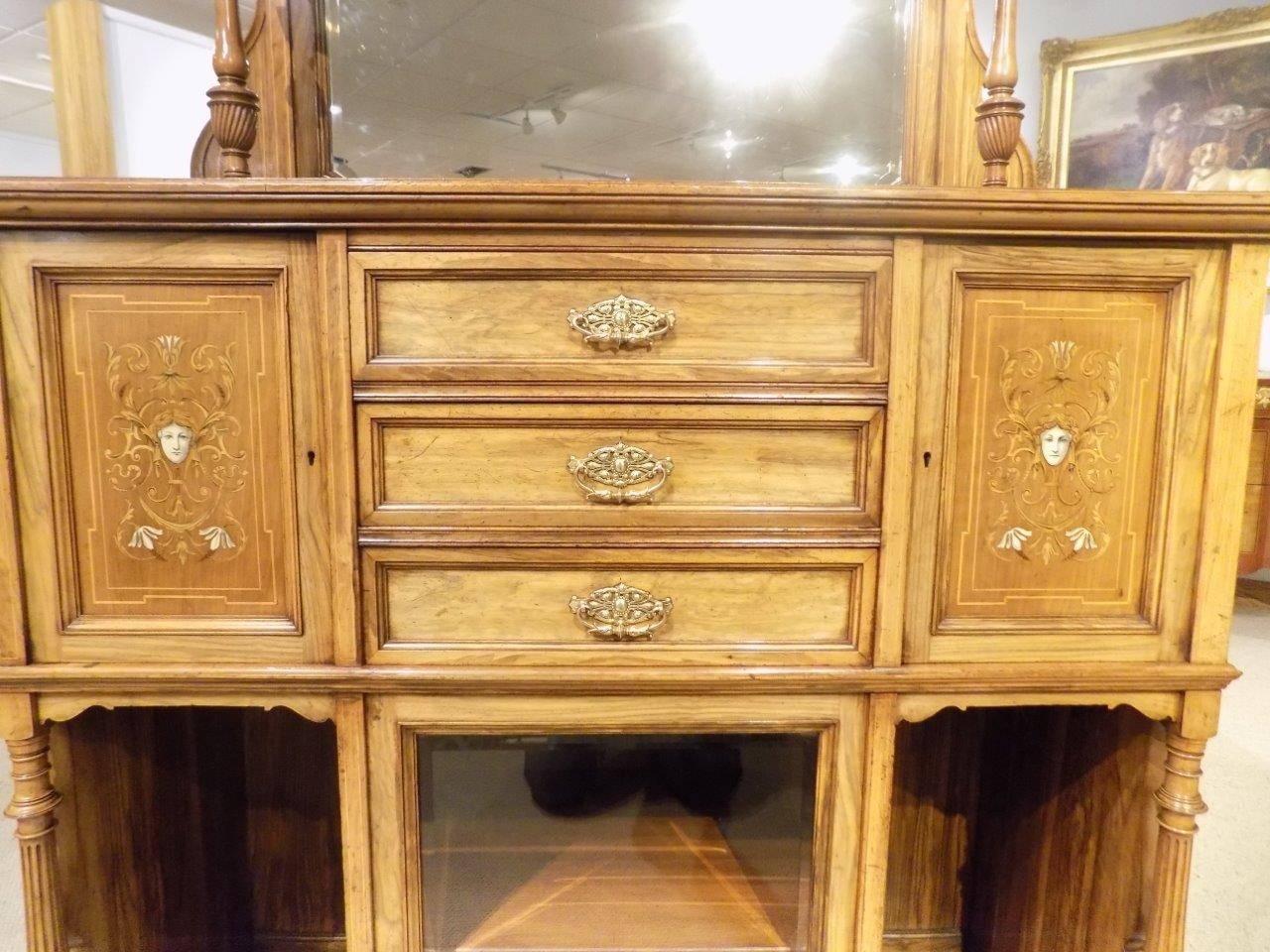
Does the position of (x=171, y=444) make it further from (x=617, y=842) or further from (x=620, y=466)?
(x=617, y=842)

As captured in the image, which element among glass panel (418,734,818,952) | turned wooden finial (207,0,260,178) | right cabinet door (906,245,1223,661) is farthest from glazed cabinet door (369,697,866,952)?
turned wooden finial (207,0,260,178)

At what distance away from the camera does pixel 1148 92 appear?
1974 millimetres

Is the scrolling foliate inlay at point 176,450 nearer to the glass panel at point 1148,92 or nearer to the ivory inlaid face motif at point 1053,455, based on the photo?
the ivory inlaid face motif at point 1053,455

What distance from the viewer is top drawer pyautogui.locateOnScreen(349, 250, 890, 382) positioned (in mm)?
838

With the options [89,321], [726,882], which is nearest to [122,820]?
[89,321]

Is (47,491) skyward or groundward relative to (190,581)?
skyward

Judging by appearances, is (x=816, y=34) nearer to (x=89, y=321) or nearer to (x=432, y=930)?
(x=89, y=321)

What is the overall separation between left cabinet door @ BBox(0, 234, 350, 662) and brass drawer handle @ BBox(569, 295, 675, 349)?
274 millimetres

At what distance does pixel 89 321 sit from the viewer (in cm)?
84

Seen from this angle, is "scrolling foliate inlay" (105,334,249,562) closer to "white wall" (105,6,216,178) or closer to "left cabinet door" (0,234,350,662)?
"left cabinet door" (0,234,350,662)

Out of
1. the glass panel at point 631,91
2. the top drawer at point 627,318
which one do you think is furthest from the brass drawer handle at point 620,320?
the glass panel at point 631,91

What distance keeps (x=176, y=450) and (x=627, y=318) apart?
1.68 feet

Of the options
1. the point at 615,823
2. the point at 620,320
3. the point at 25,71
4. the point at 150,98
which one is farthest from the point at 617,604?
the point at 25,71

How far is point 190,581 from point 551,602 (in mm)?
405
